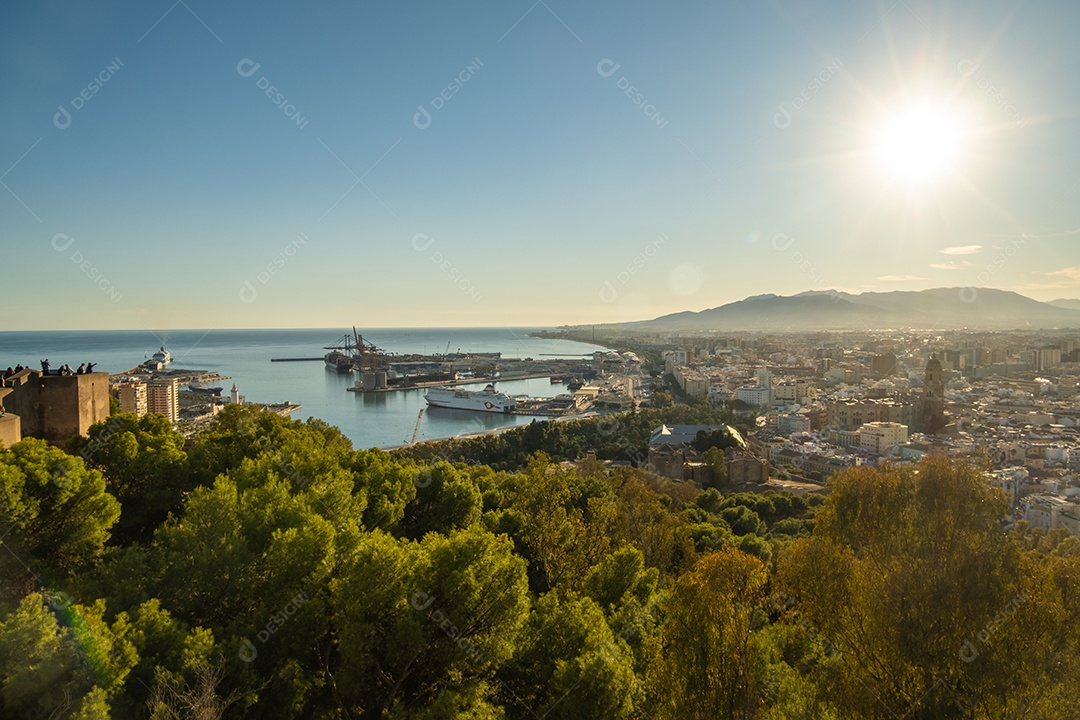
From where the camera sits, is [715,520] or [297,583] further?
[715,520]

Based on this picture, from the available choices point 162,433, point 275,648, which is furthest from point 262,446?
point 275,648

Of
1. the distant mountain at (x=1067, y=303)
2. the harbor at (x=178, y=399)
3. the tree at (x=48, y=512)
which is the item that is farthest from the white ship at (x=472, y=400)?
the distant mountain at (x=1067, y=303)

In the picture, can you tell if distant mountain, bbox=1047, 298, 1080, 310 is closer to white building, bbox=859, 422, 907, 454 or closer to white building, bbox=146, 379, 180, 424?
white building, bbox=859, 422, 907, 454

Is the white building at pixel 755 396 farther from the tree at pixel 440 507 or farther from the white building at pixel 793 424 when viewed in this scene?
the tree at pixel 440 507

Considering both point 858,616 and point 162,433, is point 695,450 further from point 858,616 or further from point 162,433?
point 858,616

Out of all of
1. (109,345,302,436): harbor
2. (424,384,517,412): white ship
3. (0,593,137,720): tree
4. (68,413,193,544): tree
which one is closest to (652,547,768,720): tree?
(0,593,137,720): tree

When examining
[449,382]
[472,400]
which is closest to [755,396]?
[472,400]

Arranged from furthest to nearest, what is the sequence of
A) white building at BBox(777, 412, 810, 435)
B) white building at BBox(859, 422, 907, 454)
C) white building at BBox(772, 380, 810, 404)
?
white building at BBox(772, 380, 810, 404), white building at BBox(777, 412, 810, 435), white building at BBox(859, 422, 907, 454)
